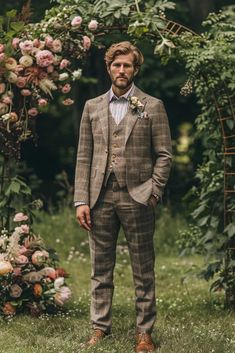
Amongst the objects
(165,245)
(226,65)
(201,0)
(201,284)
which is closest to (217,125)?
(226,65)

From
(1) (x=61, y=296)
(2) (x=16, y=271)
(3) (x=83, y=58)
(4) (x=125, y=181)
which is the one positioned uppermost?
(3) (x=83, y=58)

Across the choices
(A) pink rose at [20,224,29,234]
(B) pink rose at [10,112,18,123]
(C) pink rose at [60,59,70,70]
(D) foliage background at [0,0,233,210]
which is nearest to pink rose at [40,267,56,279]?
(A) pink rose at [20,224,29,234]

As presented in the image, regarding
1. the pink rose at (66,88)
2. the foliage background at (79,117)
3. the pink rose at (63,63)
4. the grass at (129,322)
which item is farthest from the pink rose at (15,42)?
the foliage background at (79,117)

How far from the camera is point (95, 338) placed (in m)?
5.28

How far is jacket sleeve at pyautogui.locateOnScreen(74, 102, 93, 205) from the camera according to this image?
17.1 feet

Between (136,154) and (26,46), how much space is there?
4.62 feet

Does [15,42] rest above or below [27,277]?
above

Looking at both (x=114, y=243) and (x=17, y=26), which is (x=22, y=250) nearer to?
(x=114, y=243)

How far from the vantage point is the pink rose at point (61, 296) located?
635cm

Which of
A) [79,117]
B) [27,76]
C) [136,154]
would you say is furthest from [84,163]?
[79,117]

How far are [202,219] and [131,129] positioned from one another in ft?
6.54

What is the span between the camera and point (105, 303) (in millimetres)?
5324

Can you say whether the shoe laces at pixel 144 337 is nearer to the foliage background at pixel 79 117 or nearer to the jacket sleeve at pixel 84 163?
the jacket sleeve at pixel 84 163

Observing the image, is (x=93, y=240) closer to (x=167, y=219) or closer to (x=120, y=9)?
(x=120, y=9)
